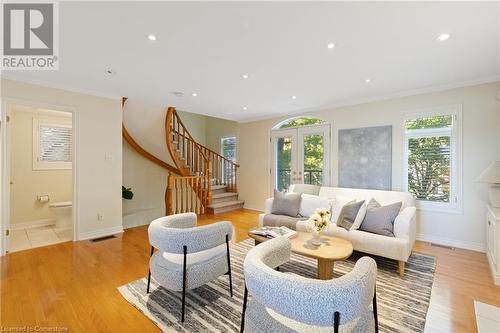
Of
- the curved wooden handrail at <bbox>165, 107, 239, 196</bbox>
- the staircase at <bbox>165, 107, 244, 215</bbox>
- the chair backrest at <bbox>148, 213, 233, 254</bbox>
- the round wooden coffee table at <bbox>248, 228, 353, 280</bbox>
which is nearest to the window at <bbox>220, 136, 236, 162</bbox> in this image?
the curved wooden handrail at <bbox>165, 107, 239, 196</bbox>

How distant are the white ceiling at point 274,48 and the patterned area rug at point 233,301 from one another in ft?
8.21

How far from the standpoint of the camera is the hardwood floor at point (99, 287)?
187cm

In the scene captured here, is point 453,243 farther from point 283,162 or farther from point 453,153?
point 283,162

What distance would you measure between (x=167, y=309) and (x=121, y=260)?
1414 mm

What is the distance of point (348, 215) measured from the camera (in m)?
3.17

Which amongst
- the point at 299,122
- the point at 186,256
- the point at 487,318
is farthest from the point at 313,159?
the point at 186,256

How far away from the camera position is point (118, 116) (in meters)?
4.18

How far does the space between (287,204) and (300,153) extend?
181cm

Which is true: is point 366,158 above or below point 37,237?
above

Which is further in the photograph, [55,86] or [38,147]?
[38,147]

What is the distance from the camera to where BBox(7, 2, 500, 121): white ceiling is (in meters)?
1.83

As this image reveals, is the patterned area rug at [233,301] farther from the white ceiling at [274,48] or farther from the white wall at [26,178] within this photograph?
the white wall at [26,178]

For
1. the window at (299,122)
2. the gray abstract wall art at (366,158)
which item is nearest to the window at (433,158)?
the gray abstract wall art at (366,158)

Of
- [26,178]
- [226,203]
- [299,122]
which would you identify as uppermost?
[299,122]
